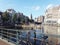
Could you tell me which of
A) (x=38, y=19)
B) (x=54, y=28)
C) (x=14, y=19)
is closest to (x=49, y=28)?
(x=54, y=28)

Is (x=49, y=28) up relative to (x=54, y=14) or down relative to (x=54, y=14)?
down

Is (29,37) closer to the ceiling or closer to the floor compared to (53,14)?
closer to the floor

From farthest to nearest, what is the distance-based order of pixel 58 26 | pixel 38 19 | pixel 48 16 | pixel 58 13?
pixel 38 19
pixel 48 16
pixel 58 13
pixel 58 26

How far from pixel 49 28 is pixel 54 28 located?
2.61 meters

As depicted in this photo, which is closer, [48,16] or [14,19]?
[48,16]

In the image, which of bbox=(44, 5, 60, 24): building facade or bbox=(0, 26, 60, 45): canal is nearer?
bbox=(0, 26, 60, 45): canal

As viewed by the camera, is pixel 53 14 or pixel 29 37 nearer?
pixel 29 37

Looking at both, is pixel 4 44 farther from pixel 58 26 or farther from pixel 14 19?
pixel 14 19

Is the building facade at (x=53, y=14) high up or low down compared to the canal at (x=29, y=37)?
up

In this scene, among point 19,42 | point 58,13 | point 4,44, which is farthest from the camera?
point 58,13

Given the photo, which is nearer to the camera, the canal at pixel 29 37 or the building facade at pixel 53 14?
the canal at pixel 29 37

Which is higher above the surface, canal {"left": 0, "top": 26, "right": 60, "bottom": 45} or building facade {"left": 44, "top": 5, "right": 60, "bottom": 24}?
building facade {"left": 44, "top": 5, "right": 60, "bottom": 24}

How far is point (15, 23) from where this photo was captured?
116m

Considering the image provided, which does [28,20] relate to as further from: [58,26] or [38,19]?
[58,26]
